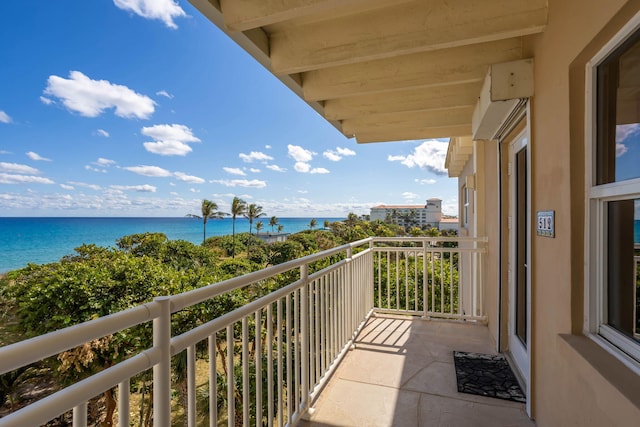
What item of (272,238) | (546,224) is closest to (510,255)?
(546,224)

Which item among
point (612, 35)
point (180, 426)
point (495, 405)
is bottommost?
point (180, 426)

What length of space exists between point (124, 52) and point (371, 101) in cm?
4144

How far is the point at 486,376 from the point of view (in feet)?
8.08

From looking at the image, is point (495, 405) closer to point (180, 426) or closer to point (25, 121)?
point (180, 426)

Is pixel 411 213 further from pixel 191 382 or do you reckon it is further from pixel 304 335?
pixel 191 382

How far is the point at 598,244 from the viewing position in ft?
4.05

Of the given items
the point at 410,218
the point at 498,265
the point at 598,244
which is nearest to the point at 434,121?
the point at 498,265

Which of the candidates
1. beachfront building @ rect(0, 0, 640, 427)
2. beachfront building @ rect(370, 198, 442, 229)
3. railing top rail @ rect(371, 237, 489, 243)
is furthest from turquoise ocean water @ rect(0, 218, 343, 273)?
beachfront building @ rect(0, 0, 640, 427)

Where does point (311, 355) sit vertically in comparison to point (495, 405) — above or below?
above

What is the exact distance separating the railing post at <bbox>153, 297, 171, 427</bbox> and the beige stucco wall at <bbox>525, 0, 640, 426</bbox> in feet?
4.45

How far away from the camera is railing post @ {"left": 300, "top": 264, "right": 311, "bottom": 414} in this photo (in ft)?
6.14

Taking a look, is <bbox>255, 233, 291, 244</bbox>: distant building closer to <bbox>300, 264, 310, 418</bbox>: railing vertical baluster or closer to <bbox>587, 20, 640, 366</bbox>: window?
<bbox>300, 264, 310, 418</bbox>: railing vertical baluster

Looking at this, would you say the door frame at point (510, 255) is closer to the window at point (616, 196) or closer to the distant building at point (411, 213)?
the window at point (616, 196)

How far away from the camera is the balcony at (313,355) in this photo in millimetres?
710
